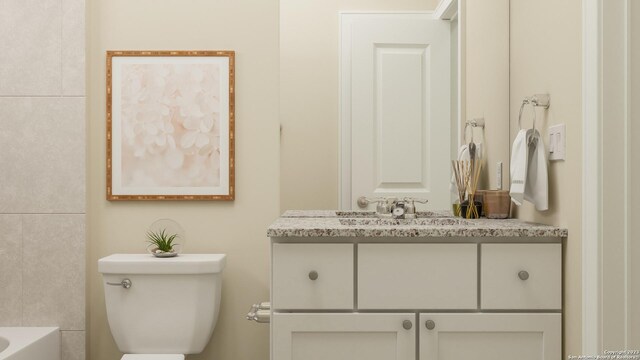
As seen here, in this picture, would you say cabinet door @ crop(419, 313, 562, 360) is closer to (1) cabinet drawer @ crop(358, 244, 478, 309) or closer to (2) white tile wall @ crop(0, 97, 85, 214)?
(1) cabinet drawer @ crop(358, 244, 478, 309)

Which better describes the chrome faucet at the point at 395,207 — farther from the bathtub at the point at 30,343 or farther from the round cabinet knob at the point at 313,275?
the bathtub at the point at 30,343

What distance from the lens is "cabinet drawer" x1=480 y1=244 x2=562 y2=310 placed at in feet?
5.45

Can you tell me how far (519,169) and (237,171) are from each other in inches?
42.2

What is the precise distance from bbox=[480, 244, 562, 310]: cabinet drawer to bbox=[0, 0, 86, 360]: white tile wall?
5.07ft

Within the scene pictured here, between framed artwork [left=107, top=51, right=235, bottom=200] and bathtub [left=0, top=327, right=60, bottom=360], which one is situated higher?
framed artwork [left=107, top=51, right=235, bottom=200]

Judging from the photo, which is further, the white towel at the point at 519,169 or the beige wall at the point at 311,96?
the beige wall at the point at 311,96

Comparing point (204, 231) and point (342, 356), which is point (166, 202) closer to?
point (204, 231)

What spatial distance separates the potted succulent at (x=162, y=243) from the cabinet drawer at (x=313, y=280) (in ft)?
2.13

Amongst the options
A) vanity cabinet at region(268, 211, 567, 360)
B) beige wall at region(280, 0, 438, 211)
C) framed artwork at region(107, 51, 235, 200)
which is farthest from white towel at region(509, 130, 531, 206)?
framed artwork at region(107, 51, 235, 200)

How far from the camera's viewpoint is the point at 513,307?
1660 millimetres

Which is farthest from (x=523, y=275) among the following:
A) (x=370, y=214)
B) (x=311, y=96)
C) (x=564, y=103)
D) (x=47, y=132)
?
(x=47, y=132)

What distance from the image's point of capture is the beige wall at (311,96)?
215cm

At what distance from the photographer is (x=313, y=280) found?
1.66 metres

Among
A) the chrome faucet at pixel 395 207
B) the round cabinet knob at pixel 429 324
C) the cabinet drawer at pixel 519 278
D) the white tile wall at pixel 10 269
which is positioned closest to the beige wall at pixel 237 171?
the white tile wall at pixel 10 269
